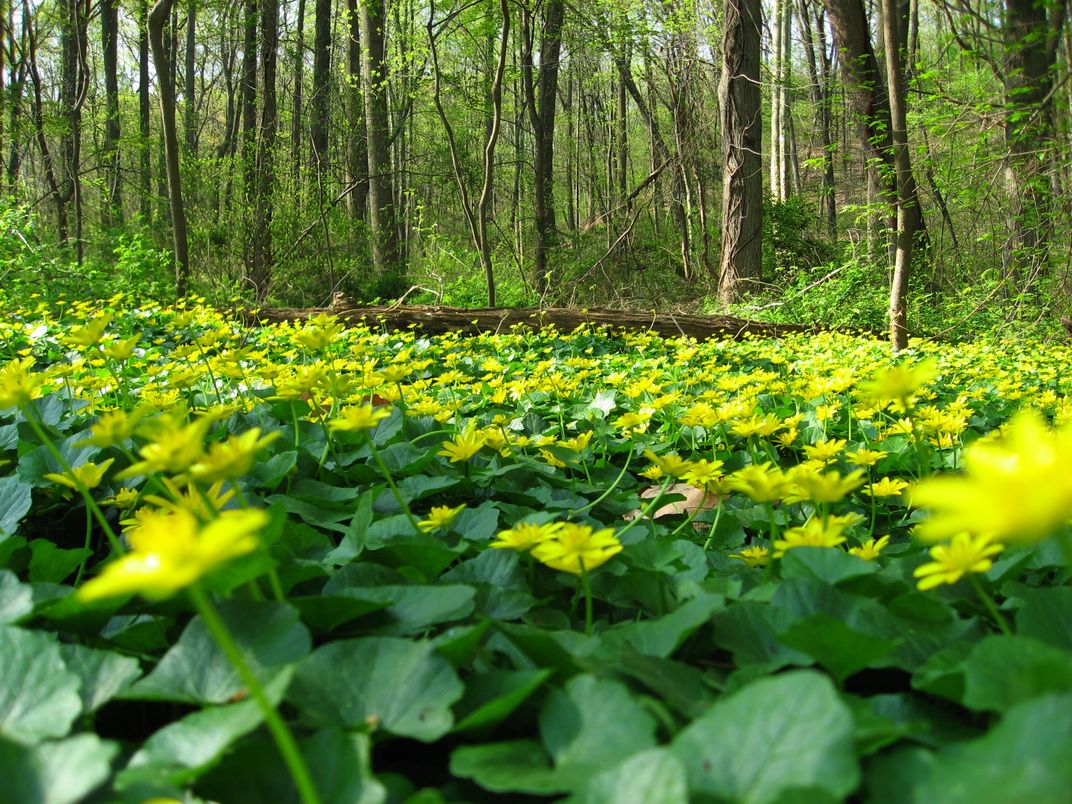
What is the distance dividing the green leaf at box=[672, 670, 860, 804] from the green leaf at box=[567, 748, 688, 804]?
33 millimetres

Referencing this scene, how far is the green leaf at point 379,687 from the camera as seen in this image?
66 cm

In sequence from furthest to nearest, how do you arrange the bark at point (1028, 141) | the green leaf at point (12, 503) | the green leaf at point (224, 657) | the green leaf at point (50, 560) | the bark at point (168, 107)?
1. the bark at point (168, 107)
2. the bark at point (1028, 141)
3. the green leaf at point (12, 503)
4. the green leaf at point (50, 560)
5. the green leaf at point (224, 657)

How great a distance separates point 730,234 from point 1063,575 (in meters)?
8.79

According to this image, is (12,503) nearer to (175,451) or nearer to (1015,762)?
(175,451)

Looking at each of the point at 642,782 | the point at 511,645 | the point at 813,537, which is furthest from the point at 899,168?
the point at 642,782

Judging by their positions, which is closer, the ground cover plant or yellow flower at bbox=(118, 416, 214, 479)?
the ground cover plant

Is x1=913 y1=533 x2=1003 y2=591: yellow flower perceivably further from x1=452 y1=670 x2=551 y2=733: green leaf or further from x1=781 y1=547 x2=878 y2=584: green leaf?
x1=452 y1=670 x2=551 y2=733: green leaf

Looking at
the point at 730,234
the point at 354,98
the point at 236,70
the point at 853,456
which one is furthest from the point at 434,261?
the point at 853,456

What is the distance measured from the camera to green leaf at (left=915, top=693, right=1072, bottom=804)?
1.30 feet

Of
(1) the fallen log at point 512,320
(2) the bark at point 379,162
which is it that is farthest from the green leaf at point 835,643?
(2) the bark at point 379,162

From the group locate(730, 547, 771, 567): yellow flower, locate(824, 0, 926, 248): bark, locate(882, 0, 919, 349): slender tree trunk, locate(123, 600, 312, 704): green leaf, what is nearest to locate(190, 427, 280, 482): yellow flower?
locate(123, 600, 312, 704): green leaf

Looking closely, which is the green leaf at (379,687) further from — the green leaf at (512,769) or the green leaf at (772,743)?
the green leaf at (772,743)

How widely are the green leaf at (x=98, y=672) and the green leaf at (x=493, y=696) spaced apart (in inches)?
12.2

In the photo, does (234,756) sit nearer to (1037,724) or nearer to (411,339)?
(1037,724)
